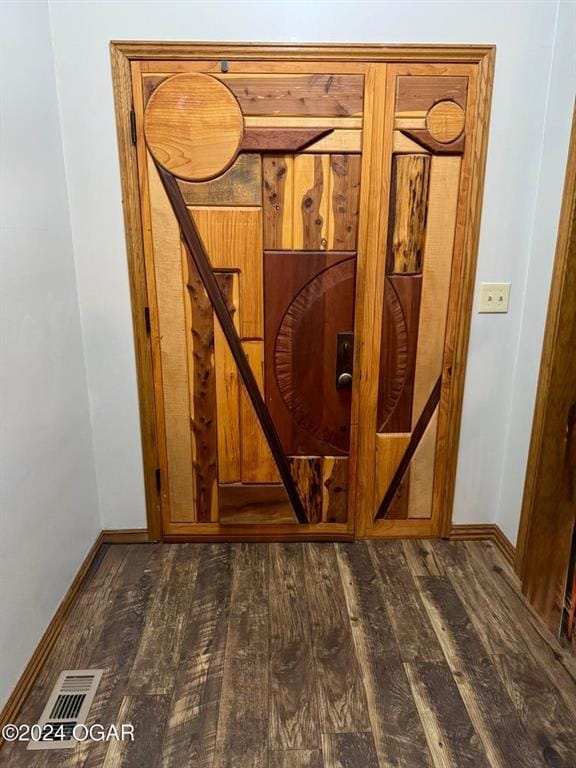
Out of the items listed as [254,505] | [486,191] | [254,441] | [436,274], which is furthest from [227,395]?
[486,191]

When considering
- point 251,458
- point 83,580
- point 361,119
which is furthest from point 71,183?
point 83,580

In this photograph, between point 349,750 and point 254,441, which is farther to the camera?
point 254,441

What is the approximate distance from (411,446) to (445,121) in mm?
1323

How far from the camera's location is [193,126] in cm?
199

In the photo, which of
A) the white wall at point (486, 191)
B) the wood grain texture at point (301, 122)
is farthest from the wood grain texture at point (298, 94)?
the white wall at point (486, 191)

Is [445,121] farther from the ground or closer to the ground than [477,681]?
farther from the ground

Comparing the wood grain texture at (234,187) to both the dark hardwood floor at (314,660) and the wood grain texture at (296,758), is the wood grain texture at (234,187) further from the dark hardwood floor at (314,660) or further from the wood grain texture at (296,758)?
the wood grain texture at (296,758)

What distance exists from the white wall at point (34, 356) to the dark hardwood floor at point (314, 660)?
0.85 feet

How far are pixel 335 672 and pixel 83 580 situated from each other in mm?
1102

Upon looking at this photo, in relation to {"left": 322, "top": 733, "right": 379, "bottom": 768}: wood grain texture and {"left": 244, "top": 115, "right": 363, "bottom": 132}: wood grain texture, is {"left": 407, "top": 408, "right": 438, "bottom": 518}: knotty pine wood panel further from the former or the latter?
{"left": 244, "top": 115, "right": 363, "bottom": 132}: wood grain texture

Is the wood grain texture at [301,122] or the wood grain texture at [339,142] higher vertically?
the wood grain texture at [301,122]

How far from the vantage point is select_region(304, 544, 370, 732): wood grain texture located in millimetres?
1615

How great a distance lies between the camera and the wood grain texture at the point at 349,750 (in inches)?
58.1

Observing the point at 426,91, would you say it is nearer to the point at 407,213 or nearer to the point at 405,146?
the point at 405,146
